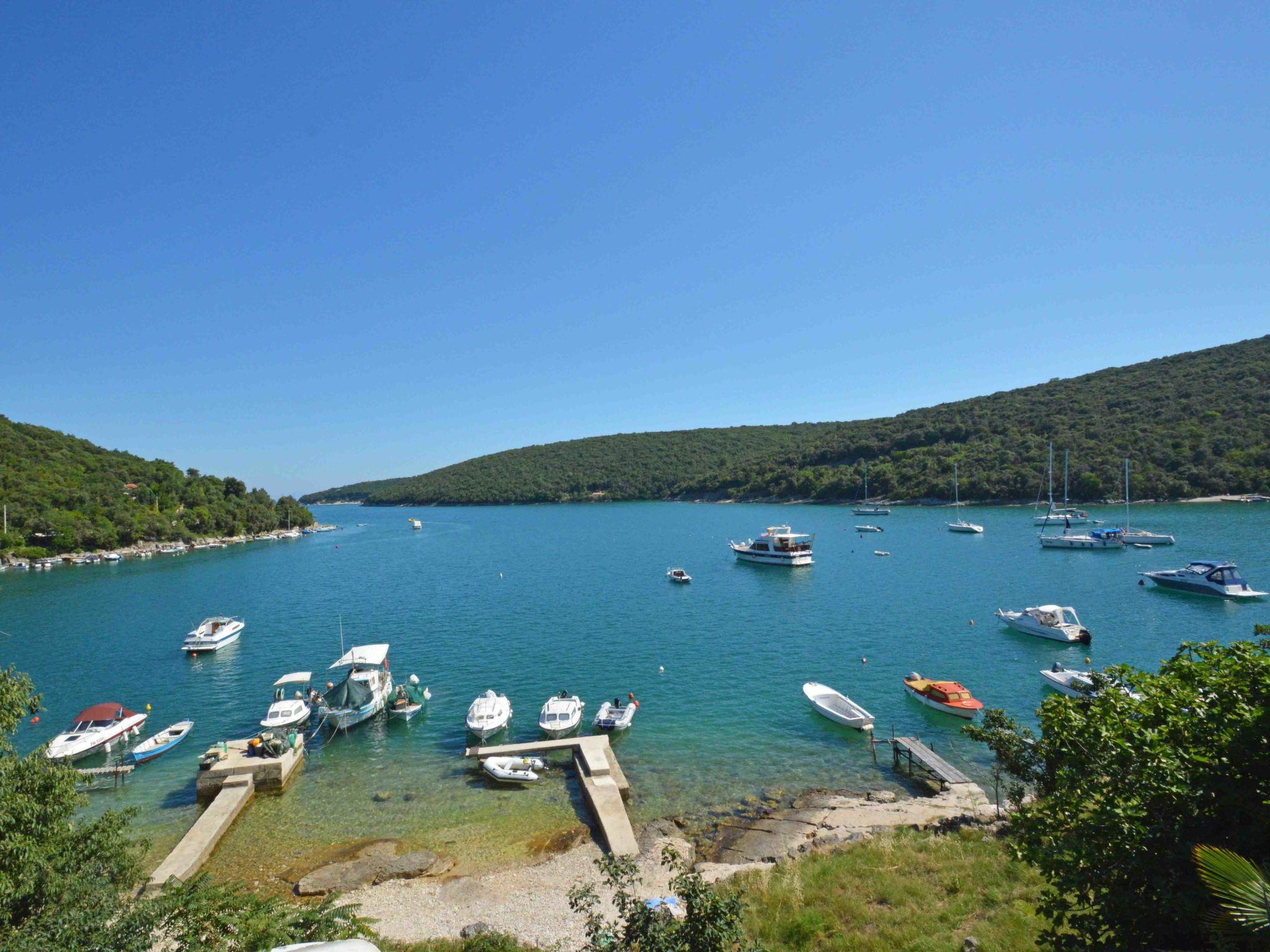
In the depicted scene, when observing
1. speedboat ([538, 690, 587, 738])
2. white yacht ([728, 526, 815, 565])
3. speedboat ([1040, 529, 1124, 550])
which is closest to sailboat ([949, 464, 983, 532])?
speedboat ([1040, 529, 1124, 550])

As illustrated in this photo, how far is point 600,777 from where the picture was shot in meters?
21.5

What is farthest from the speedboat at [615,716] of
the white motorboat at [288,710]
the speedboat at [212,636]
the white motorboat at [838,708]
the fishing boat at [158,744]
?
the speedboat at [212,636]

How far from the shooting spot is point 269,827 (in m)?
20.0

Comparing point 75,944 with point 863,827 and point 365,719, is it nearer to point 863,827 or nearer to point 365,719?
point 863,827

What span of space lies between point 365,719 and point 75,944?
22014mm

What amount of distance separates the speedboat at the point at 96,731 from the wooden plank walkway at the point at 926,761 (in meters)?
32.0

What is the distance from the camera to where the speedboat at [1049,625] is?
122 ft

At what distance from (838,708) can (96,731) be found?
31847 mm

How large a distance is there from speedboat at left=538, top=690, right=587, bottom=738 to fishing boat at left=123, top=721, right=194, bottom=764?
51.0ft

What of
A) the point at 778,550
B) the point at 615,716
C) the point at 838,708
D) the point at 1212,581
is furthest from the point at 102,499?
the point at 1212,581

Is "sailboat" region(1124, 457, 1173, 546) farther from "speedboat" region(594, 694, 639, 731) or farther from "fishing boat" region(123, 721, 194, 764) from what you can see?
"fishing boat" region(123, 721, 194, 764)

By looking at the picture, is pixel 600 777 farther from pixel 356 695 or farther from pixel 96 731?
pixel 96 731

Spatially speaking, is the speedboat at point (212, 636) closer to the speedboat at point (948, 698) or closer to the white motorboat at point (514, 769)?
the white motorboat at point (514, 769)

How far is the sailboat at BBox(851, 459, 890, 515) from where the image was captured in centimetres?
12531
